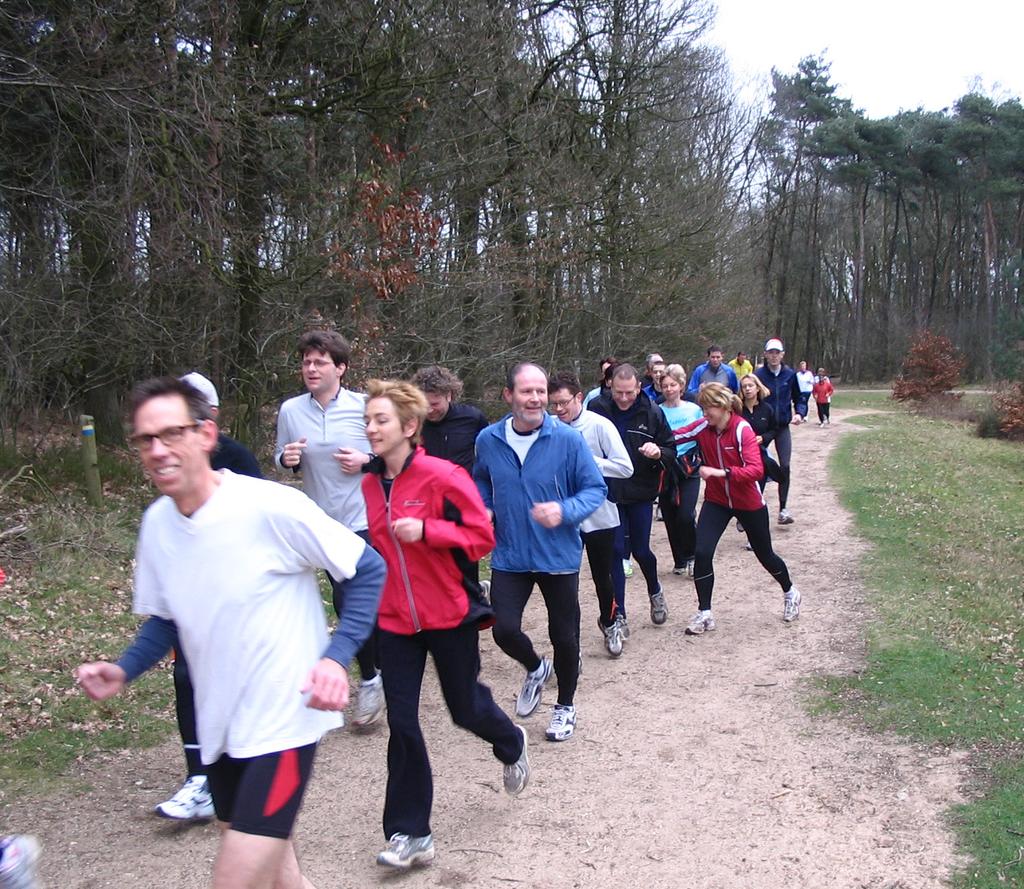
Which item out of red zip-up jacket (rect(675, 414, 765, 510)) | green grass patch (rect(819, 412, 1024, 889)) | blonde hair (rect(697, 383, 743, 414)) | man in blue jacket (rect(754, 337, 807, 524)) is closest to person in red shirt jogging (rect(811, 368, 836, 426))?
green grass patch (rect(819, 412, 1024, 889))

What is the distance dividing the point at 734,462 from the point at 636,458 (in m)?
0.78

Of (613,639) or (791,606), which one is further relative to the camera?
(791,606)

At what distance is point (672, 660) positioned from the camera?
711 centimetres

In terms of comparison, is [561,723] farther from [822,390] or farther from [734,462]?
[822,390]

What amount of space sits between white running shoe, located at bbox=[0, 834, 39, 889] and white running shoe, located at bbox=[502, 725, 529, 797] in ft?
7.56

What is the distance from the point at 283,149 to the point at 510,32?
495 cm

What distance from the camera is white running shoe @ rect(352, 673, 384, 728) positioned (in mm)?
5789

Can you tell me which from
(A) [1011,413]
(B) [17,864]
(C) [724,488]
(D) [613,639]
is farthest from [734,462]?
(A) [1011,413]

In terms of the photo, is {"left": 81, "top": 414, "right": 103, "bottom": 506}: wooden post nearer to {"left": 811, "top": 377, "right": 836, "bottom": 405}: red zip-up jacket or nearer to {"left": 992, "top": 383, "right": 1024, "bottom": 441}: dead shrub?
{"left": 811, "top": 377, "right": 836, "bottom": 405}: red zip-up jacket

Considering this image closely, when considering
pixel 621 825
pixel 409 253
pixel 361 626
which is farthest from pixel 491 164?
pixel 361 626

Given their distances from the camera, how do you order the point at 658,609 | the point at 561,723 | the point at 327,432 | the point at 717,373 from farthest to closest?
the point at 717,373
the point at 658,609
the point at 561,723
the point at 327,432

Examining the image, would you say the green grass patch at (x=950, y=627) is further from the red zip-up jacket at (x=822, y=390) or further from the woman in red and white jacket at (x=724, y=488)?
the red zip-up jacket at (x=822, y=390)

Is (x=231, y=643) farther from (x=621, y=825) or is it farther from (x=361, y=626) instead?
(x=621, y=825)

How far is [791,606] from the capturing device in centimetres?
802
